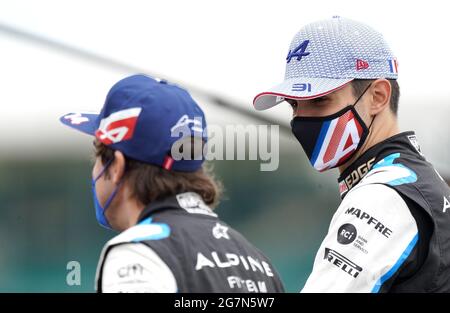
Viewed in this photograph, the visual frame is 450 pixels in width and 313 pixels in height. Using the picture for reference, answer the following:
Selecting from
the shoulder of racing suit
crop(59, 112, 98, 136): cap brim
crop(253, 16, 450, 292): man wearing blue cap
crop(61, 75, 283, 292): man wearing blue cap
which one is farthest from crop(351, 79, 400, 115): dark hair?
crop(59, 112, 98, 136): cap brim

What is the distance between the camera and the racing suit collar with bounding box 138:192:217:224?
1.98 metres

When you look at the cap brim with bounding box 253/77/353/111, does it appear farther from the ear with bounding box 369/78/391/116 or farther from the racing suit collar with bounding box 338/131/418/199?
the racing suit collar with bounding box 338/131/418/199

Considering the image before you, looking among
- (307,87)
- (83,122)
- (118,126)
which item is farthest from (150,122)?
(307,87)

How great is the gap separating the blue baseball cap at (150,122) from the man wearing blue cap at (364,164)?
56cm

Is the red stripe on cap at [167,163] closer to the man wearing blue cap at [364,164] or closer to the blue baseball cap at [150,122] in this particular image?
the blue baseball cap at [150,122]

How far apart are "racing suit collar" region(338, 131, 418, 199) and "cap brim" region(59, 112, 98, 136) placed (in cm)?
94

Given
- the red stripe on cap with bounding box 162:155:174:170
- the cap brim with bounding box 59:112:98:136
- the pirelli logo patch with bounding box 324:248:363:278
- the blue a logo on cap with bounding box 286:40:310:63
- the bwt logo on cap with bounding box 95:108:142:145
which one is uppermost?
the blue a logo on cap with bounding box 286:40:310:63

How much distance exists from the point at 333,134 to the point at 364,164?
0.51 feet

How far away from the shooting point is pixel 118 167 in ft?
6.69

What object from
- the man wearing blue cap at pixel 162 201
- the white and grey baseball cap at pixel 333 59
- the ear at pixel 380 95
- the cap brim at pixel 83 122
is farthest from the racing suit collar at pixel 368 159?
the cap brim at pixel 83 122

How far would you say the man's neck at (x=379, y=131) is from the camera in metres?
2.74
